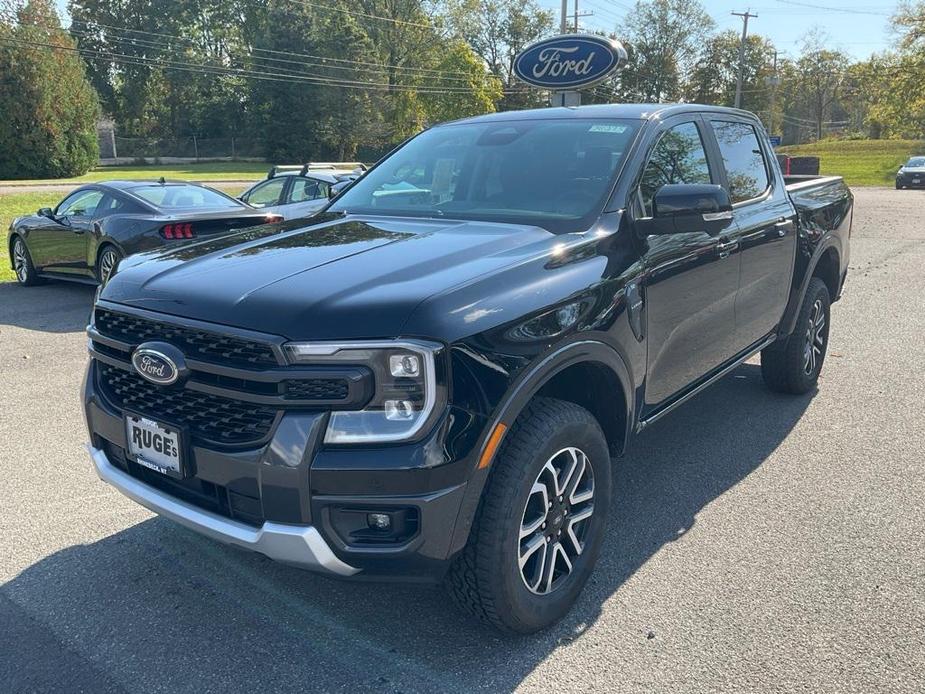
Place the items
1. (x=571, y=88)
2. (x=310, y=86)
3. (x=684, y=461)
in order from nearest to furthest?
(x=684, y=461), (x=571, y=88), (x=310, y=86)

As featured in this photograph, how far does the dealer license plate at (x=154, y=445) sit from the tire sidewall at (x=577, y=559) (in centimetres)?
110

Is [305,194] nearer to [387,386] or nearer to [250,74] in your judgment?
[387,386]

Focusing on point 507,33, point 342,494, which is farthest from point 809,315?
point 507,33

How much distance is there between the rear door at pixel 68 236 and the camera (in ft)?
30.2

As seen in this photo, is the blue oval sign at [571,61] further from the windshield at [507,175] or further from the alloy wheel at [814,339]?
the windshield at [507,175]

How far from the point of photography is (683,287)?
3.61 m

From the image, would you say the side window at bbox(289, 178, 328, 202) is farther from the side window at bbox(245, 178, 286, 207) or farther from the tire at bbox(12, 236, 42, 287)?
the tire at bbox(12, 236, 42, 287)

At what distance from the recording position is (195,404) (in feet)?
8.50

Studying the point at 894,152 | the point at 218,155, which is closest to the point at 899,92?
the point at 894,152

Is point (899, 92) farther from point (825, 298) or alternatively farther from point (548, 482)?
point (548, 482)

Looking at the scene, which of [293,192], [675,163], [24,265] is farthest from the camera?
[293,192]

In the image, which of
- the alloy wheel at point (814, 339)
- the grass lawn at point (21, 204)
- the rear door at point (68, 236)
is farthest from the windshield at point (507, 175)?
the grass lawn at point (21, 204)

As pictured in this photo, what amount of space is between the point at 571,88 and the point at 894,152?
53.1m

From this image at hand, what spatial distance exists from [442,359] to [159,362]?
97cm
